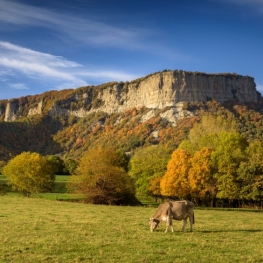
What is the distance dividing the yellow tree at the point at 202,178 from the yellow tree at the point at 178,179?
3.42 feet

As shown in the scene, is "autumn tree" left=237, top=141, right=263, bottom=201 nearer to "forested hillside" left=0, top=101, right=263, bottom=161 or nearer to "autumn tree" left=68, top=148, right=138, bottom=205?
"autumn tree" left=68, top=148, right=138, bottom=205

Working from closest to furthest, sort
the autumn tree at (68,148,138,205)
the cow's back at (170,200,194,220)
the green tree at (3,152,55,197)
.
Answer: the cow's back at (170,200,194,220) → the autumn tree at (68,148,138,205) → the green tree at (3,152,55,197)

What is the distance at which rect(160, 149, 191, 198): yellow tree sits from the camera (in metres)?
52.9

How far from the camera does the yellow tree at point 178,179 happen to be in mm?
52906

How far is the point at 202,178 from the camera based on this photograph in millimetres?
51719

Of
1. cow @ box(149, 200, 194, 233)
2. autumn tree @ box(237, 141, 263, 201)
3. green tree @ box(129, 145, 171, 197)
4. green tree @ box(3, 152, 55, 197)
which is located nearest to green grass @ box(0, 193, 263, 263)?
cow @ box(149, 200, 194, 233)

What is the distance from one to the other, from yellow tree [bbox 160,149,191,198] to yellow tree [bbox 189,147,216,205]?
104cm

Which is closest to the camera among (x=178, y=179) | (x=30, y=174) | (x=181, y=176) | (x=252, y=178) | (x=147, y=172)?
(x=252, y=178)

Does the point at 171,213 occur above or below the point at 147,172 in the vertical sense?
below

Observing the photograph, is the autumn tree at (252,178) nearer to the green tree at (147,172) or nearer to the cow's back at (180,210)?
the green tree at (147,172)

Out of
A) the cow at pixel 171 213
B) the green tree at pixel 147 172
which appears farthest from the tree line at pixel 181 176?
the cow at pixel 171 213

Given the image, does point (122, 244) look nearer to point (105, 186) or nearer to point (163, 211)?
point (163, 211)

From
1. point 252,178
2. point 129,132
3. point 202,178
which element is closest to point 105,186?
point 202,178

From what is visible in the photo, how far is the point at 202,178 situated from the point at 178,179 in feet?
11.8
